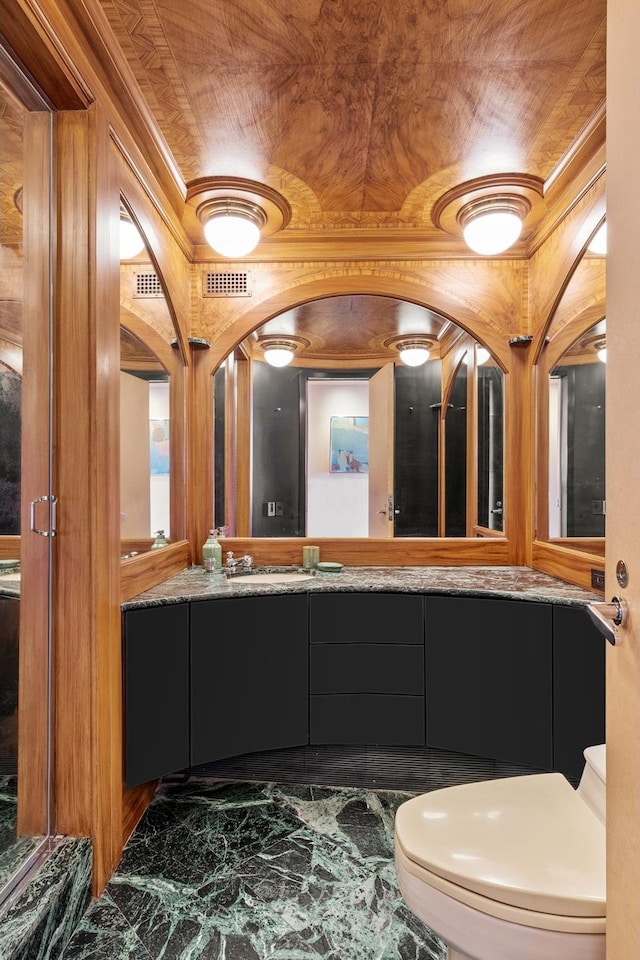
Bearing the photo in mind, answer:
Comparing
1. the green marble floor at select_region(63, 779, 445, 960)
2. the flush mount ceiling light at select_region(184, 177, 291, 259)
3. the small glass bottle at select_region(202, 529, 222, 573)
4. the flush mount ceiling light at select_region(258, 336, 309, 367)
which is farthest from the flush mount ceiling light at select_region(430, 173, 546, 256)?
the green marble floor at select_region(63, 779, 445, 960)

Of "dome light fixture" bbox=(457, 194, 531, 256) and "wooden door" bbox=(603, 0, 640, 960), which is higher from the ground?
"dome light fixture" bbox=(457, 194, 531, 256)

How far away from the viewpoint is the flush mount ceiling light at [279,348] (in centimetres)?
273

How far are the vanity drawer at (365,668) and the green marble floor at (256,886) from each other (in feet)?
1.54

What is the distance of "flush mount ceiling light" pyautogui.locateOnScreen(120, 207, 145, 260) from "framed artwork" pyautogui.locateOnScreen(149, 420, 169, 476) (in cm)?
64

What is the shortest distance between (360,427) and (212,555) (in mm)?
947

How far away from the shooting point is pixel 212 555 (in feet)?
8.59

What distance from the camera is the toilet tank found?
112 cm

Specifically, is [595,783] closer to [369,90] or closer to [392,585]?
[392,585]

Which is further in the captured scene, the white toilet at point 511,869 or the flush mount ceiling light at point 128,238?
the flush mount ceiling light at point 128,238

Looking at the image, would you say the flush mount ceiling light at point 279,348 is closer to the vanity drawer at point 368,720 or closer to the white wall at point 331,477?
the white wall at point 331,477

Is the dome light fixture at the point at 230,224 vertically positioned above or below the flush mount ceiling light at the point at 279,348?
above

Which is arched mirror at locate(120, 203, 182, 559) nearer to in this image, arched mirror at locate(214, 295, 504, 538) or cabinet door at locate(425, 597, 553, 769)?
arched mirror at locate(214, 295, 504, 538)

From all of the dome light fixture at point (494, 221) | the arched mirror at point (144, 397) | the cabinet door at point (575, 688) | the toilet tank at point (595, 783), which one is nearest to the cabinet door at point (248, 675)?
the arched mirror at point (144, 397)

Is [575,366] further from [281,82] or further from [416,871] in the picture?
[416,871]
